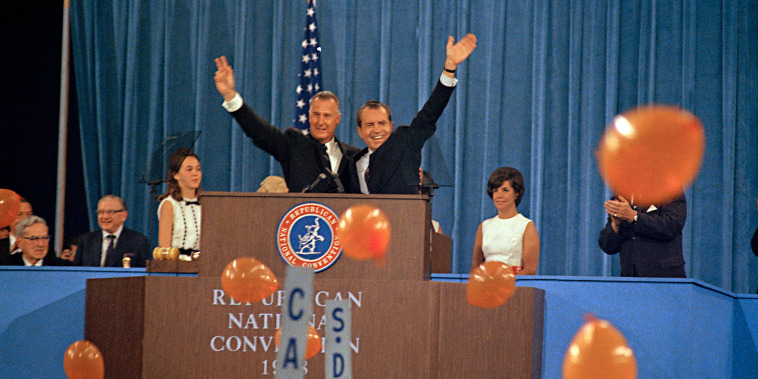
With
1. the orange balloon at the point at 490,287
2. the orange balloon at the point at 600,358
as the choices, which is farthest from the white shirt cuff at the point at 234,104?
the orange balloon at the point at 600,358

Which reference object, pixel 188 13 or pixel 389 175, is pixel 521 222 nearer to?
pixel 389 175

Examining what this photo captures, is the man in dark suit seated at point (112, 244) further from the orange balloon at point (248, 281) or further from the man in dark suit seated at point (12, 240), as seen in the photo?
the orange balloon at point (248, 281)

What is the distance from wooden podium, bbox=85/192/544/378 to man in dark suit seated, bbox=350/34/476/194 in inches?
22.9

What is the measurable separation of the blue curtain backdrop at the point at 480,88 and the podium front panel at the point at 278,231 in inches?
149

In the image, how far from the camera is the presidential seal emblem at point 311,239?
2822mm

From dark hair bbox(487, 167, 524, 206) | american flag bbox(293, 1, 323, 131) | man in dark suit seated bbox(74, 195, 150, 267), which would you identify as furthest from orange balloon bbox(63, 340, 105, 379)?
american flag bbox(293, 1, 323, 131)

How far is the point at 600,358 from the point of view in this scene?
1.92 metres

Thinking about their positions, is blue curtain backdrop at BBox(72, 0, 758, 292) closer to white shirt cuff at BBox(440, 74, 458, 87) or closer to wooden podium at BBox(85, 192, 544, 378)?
white shirt cuff at BBox(440, 74, 458, 87)

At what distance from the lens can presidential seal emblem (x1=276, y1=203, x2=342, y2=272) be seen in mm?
2822

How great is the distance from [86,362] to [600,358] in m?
1.87

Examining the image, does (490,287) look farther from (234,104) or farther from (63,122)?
(63,122)

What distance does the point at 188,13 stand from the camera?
23.6ft

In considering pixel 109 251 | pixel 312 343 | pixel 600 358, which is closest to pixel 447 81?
pixel 312 343

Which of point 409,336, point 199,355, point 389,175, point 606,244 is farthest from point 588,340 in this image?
point 606,244
